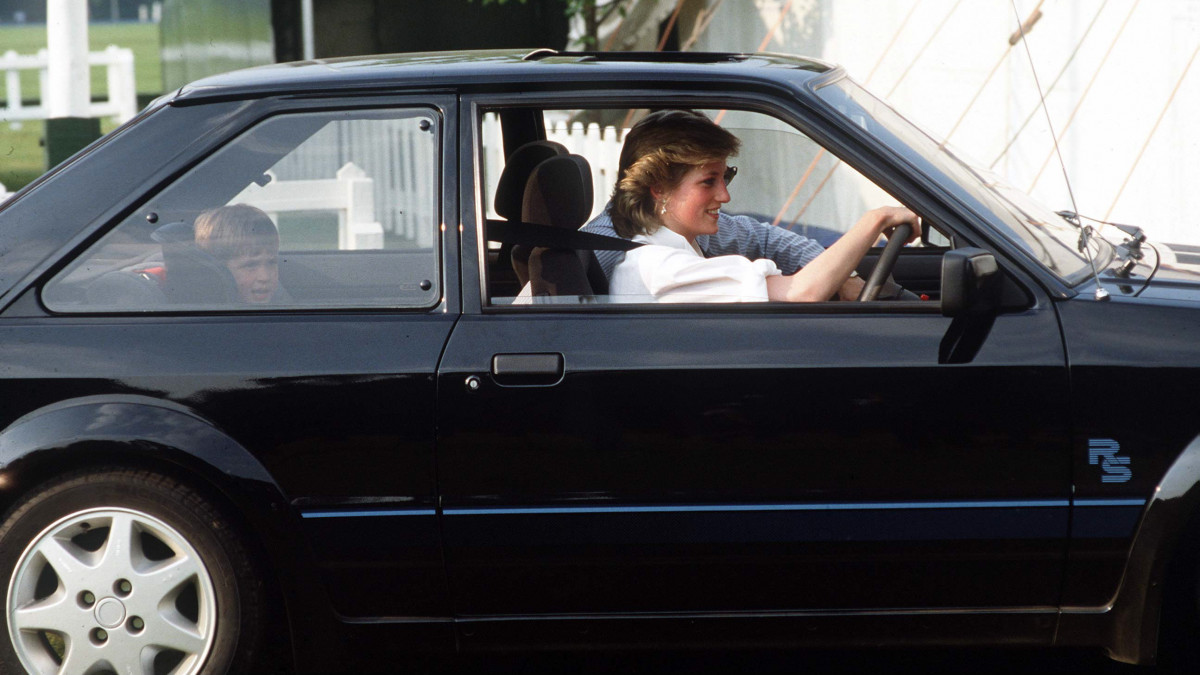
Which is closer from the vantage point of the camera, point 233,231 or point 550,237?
point 233,231

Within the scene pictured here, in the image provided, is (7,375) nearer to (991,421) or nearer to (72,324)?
(72,324)

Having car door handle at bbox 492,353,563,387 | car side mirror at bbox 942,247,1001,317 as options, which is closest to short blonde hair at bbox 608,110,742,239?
car door handle at bbox 492,353,563,387

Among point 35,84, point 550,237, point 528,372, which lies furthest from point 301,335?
point 35,84

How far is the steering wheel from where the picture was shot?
338 centimetres

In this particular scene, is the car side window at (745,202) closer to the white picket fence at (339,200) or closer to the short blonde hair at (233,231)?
the white picket fence at (339,200)

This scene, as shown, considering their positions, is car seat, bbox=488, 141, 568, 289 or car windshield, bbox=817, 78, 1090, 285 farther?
car seat, bbox=488, 141, 568, 289

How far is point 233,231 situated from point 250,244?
2.0 inches

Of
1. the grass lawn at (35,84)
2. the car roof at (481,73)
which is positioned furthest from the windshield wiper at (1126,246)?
the grass lawn at (35,84)

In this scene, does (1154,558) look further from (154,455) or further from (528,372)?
(154,455)

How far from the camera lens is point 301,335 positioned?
10.7 feet

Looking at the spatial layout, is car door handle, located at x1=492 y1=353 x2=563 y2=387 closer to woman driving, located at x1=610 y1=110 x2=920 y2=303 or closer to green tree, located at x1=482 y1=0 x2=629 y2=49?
woman driving, located at x1=610 y1=110 x2=920 y2=303

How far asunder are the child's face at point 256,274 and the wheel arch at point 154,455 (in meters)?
0.33

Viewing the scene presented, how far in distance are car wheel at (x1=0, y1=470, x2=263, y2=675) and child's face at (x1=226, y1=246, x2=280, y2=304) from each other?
0.49 meters

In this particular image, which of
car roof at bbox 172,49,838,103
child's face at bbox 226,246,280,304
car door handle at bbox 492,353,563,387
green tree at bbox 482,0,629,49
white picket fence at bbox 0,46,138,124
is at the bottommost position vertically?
car door handle at bbox 492,353,563,387
